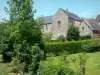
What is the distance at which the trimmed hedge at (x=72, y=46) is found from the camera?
32594 millimetres

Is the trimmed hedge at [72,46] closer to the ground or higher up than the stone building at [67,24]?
closer to the ground

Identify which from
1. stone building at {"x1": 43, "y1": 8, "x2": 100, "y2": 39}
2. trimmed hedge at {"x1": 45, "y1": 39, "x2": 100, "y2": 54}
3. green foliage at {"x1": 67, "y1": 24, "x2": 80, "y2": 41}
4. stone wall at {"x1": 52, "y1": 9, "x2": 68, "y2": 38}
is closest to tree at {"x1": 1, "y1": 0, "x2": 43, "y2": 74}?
trimmed hedge at {"x1": 45, "y1": 39, "x2": 100, "y2": 54}

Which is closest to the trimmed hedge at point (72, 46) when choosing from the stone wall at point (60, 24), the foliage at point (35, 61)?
the foliage at point (35, 61)

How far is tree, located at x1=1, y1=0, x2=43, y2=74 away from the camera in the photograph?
62.6 ft

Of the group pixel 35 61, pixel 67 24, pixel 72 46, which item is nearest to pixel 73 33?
pixel 67 24

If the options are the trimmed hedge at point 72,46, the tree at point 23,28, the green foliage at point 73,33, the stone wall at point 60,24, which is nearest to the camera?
the tree at point 23,28

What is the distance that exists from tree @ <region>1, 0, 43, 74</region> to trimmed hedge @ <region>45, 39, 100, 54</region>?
1244 cm

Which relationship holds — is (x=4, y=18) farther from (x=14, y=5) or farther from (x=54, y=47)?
(x=54, y=47)

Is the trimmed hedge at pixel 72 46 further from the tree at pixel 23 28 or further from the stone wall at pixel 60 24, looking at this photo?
the stone wall at pixel 60 24

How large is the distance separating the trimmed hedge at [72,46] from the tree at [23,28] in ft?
40.8

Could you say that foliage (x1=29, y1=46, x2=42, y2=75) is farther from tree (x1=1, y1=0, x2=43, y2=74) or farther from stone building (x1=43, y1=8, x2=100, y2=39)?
stone building (x1=43, y1=8, x2=100, y2=39)

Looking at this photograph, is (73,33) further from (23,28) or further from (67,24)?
(23,28)

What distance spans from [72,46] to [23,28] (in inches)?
673

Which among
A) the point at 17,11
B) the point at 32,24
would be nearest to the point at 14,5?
the point at 17,11
